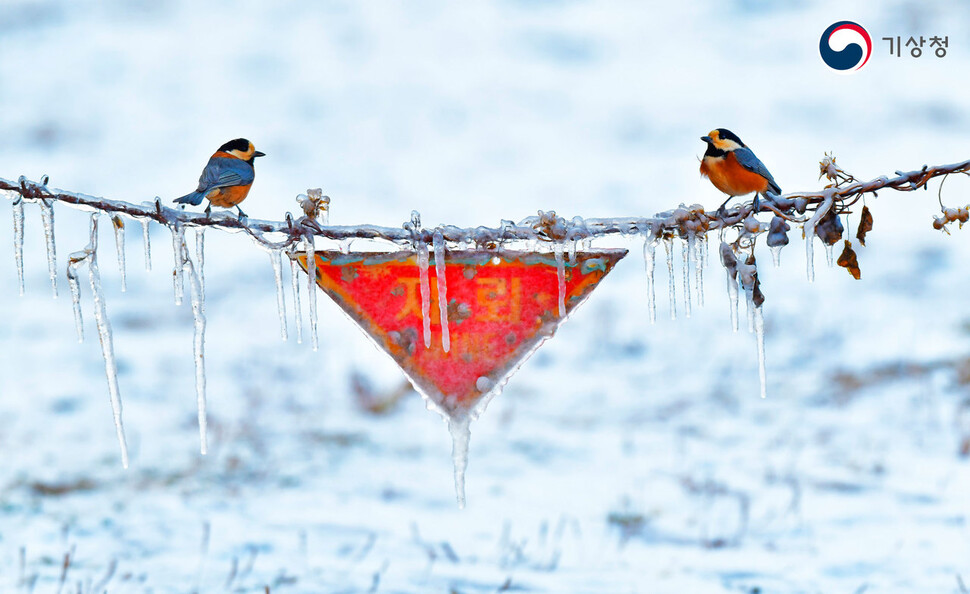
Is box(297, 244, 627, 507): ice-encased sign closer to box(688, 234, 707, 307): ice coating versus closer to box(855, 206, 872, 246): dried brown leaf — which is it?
box(688, 234, 707, 307): ice coating

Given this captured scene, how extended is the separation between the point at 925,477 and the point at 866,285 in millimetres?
3641

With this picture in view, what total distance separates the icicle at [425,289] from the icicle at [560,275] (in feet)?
1.03

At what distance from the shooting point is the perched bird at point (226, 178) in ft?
7.77

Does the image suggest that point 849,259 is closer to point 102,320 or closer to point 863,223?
point 863,223

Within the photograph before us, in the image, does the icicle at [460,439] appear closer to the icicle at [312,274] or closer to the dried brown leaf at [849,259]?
the icicle at [312,274]

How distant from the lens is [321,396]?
7.43m

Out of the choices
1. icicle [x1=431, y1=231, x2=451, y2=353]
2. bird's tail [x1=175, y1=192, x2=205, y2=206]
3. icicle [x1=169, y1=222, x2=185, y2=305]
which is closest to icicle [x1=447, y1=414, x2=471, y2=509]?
icicle [x1=431, y1=231, x2=451, y2=353]

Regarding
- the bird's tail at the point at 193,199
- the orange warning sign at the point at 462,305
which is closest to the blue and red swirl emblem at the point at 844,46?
the orange warning sign at the point at 462,305

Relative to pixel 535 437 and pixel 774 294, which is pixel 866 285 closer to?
pixel 774 294

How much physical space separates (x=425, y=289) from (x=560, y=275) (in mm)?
339

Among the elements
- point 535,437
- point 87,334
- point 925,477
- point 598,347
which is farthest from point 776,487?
point 87,334

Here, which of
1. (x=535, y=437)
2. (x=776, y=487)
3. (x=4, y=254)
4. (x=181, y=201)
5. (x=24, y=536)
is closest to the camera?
(x=181, y=201)

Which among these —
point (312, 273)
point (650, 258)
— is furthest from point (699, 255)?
point (312, 273)

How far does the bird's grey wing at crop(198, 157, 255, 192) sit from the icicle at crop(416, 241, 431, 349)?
71cm
